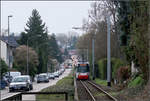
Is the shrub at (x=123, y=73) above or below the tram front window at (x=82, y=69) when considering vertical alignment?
above

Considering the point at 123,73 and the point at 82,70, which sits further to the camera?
the point at 82,70

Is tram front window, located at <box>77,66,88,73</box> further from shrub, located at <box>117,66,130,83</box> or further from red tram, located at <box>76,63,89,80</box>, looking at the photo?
shrub, located at <box>117,66,130,83</box>

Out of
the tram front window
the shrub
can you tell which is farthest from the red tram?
the shrub

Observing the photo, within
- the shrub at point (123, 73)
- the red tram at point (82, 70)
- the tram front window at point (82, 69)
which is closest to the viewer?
the shrub at point (123, 73)

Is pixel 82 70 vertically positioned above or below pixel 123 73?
below

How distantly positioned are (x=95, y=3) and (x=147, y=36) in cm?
2339

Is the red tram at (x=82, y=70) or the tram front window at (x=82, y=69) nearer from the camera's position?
the red tram at (x=82, y=70)

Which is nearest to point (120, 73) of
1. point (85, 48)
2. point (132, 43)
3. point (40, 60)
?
point (132, 43)

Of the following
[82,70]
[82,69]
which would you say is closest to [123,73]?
[82,70]

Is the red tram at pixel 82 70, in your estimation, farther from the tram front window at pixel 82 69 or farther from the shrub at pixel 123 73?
the shrub at pixel 123 73

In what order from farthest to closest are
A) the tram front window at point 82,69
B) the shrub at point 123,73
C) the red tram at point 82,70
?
the tram front window at point 82,69 → the red tram at point 82,70 → the shrub at point 123,73

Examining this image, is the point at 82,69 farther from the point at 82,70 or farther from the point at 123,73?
the point at 123,73

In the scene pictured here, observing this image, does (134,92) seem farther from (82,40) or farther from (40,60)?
(40,60)

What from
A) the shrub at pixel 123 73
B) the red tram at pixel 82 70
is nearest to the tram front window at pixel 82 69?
the red tram at pixel 82 70
